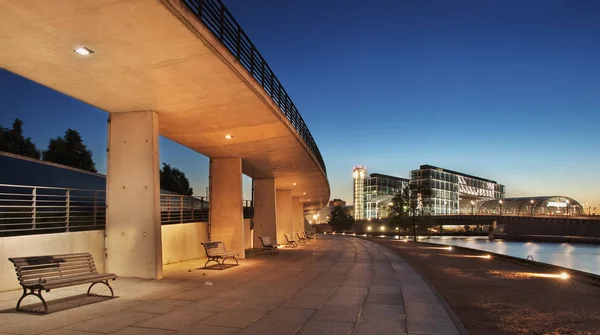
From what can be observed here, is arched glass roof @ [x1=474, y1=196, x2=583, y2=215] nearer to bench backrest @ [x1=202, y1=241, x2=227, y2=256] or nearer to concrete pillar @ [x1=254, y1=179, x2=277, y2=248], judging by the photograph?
concrete pillar @ [x1=254, y1=179, x2=277, y2=248]

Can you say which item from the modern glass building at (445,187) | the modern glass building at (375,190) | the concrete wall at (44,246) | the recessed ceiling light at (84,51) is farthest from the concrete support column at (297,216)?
the modern glass building at (375,190)

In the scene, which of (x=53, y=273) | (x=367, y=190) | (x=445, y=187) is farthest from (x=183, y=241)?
(x=367, y=190)

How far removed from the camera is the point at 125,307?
26.4 feet

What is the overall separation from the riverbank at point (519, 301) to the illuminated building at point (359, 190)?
170 m

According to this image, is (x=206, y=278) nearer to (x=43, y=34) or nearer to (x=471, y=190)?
(x=43, y=34)

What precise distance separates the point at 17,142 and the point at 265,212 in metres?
24.5

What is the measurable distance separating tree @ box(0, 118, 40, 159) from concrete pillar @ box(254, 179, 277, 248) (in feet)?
72.1

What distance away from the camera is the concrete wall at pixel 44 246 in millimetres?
9383

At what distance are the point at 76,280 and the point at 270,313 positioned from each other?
369 centimetres

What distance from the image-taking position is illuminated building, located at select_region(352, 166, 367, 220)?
184500 millimetres

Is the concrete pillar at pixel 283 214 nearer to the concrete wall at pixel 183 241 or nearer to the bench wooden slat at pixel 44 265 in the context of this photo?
the concrete wall at pixel 183 241

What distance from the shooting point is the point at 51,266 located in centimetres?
816

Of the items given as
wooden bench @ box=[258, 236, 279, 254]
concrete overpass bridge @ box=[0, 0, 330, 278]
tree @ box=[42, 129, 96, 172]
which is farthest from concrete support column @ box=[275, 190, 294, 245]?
tree @ box=[42, 129, 96, 172]

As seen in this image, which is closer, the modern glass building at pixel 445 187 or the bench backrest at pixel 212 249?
the bench backrest at pixel 212 249
